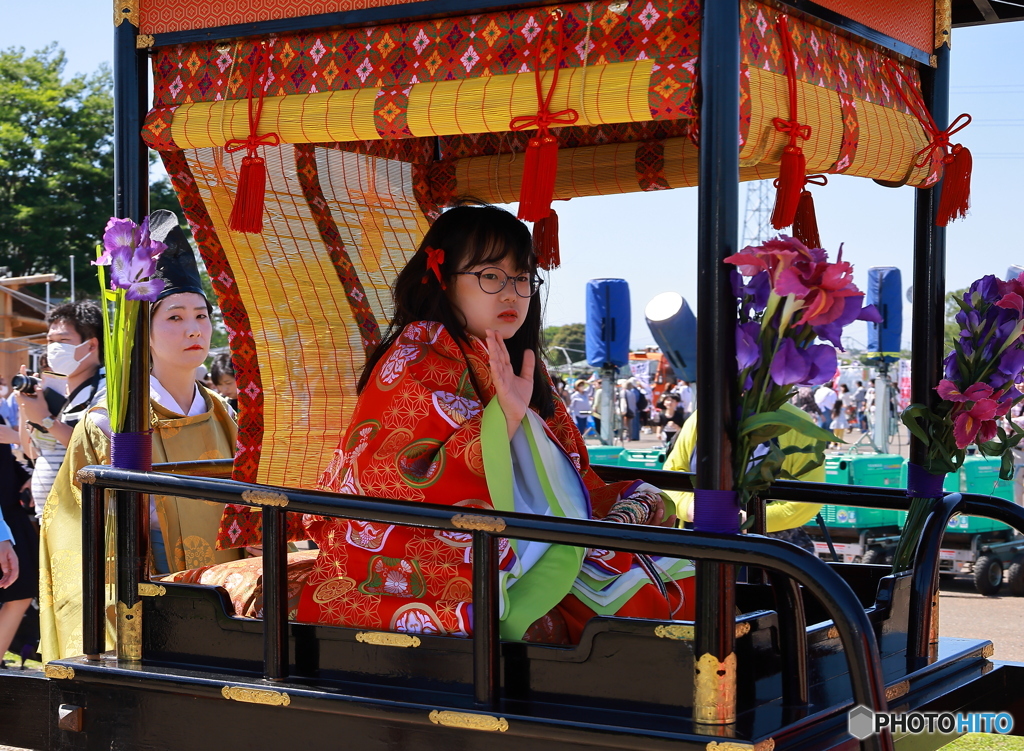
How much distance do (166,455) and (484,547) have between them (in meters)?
1.98

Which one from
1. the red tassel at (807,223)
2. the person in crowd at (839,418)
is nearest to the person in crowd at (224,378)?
the red tassel at (807,223)

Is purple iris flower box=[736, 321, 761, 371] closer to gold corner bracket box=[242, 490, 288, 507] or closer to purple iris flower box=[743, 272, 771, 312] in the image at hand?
purple iris flower box=[743, 272, 771, 312]

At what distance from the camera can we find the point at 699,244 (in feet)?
7.21

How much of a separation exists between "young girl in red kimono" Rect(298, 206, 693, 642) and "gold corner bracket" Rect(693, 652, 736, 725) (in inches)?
14.0

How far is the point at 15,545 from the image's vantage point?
4.92 metres

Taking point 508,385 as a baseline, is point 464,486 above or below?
below

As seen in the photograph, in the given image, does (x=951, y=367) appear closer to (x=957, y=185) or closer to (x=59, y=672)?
(x=957, y=185)

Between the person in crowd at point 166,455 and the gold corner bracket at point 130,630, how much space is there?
0.68m

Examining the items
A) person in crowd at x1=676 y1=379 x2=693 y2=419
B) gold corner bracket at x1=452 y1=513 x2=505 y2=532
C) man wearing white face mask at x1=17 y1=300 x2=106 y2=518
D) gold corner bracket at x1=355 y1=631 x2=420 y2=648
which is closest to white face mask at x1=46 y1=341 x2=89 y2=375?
man wearing white face mask at x1=17 y1=300 x2=106 y2=518

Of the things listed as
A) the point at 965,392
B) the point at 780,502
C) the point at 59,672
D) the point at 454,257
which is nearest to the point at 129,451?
the point at 59,672

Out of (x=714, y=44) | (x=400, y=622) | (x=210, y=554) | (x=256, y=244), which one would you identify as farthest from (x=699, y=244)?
(x=210, y=554)

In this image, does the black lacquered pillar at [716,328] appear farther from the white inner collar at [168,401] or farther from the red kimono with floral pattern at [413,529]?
the white inner collar at [168,401]

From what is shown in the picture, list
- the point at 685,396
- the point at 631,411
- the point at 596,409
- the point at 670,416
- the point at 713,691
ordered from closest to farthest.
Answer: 1. the point at 713,691
2. the point at 670,416
3. the point at 685,396
4. the point at 596,409
5. the point at 631,411

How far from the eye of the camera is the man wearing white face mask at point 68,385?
4621 mm
